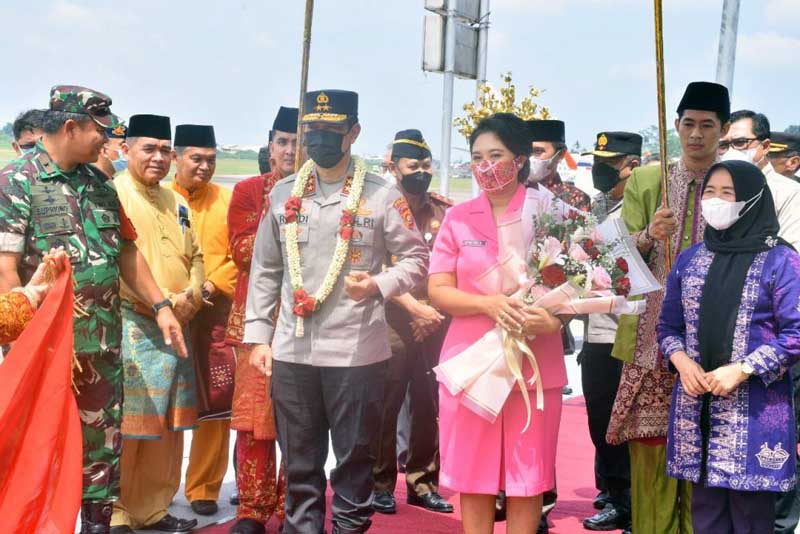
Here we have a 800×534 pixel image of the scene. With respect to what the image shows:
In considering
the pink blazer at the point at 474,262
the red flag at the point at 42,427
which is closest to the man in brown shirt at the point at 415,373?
the pink blazer at the point at 474,262

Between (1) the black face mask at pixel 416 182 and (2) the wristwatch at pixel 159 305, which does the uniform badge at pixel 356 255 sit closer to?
(2) the wristwatch at pixel 159 305

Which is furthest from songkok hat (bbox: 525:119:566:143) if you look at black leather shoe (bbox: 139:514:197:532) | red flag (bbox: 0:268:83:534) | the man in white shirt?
red flag (bbox: 0:268:83:534)

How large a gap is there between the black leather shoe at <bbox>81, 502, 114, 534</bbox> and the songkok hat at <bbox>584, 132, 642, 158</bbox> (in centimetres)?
389

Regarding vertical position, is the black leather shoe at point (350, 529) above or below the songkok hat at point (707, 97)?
below

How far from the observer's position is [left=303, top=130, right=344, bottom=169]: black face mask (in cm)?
509

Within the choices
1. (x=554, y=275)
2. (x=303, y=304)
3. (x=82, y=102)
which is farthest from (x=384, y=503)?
(x=82, y=102)

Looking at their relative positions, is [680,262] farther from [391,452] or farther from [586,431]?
[586,431]

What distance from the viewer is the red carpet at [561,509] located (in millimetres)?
6125

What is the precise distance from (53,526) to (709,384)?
274 centimetres

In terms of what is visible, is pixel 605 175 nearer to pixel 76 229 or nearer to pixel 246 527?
pixel 246 527

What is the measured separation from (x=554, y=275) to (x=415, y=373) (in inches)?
93.8

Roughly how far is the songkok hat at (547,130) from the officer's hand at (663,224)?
81.7 inches

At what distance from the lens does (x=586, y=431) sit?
9320mm

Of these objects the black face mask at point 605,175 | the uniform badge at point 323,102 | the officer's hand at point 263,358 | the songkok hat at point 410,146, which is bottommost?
the officer's hand at point 263,358
